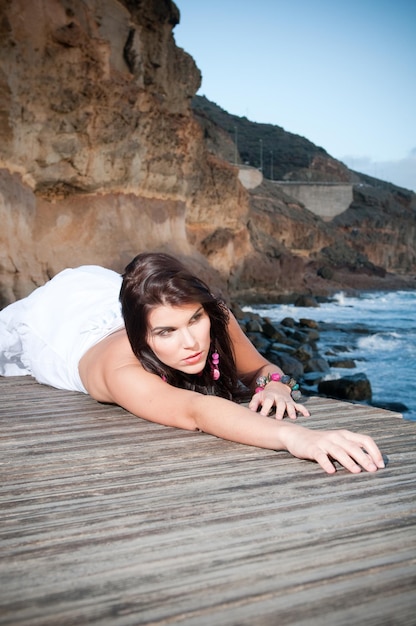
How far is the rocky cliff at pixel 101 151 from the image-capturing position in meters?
13.3

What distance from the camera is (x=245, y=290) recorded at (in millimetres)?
28531

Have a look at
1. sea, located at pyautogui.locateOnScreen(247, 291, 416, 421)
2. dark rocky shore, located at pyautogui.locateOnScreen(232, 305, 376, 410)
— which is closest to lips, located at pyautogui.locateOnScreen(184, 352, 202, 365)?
sea, located at pyautogui.locateOnScreen(247, 291, 416, 421)

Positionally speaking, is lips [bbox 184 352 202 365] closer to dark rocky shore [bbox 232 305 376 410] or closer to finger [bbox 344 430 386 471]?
finger [bbox 344 430 386 471]

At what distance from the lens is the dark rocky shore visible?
10672 millimetres

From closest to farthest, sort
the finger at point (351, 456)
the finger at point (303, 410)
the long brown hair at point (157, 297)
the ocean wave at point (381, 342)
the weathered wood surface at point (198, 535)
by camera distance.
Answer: the weathered wood surface at point (198, 535), the finger at point (351, 456), the long brown hair at point (157, 297), the finger at point (303, 410), the ocean wave at point (381, 342)

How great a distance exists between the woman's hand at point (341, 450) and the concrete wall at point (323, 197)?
51.8 m

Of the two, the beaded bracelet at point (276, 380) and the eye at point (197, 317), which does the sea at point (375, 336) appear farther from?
the eye at point (197, 317)

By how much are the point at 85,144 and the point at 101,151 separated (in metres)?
0.60

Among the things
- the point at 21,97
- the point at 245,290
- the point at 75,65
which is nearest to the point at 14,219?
the point at 21,97

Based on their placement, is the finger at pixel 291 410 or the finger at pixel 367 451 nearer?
the finger at pixel 367 451

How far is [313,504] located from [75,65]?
14.6 m

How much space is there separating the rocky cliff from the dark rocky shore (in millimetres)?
3723

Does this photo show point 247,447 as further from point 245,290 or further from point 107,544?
→ point 245,290

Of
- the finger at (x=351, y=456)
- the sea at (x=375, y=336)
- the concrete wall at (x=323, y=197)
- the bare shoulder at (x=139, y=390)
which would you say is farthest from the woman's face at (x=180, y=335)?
the concrete wall at (x=323, y=197)
